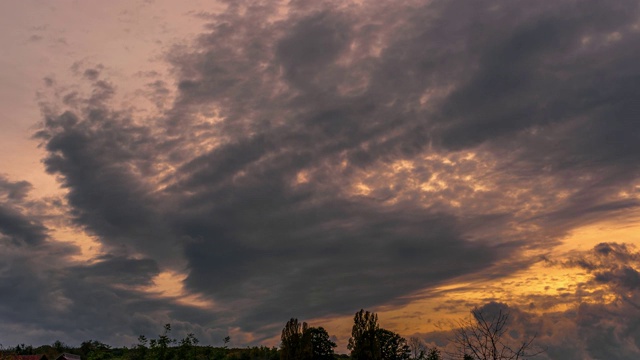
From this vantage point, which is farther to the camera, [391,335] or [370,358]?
[391,335]

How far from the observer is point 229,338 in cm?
9562

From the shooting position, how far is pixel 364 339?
100812 mm

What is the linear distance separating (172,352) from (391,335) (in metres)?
44.1

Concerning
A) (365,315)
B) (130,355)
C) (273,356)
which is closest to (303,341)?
(365,315)

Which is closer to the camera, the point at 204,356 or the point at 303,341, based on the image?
the point at 303,341

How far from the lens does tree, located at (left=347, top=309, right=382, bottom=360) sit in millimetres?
100062

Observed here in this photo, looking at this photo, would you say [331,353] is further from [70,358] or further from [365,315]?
[70,358]

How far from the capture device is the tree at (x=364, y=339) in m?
100

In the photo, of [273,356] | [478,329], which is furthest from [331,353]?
[478,329]

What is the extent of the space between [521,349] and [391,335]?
102 meters

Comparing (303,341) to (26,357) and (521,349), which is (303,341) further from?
(521,349)

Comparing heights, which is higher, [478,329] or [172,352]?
[172,352]

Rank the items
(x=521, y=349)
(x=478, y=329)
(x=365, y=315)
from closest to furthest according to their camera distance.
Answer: (x=521, y=349) → (x=478, y=329) → (x=365, y=315)

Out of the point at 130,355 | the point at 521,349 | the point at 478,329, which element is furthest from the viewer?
the point at 130,355
